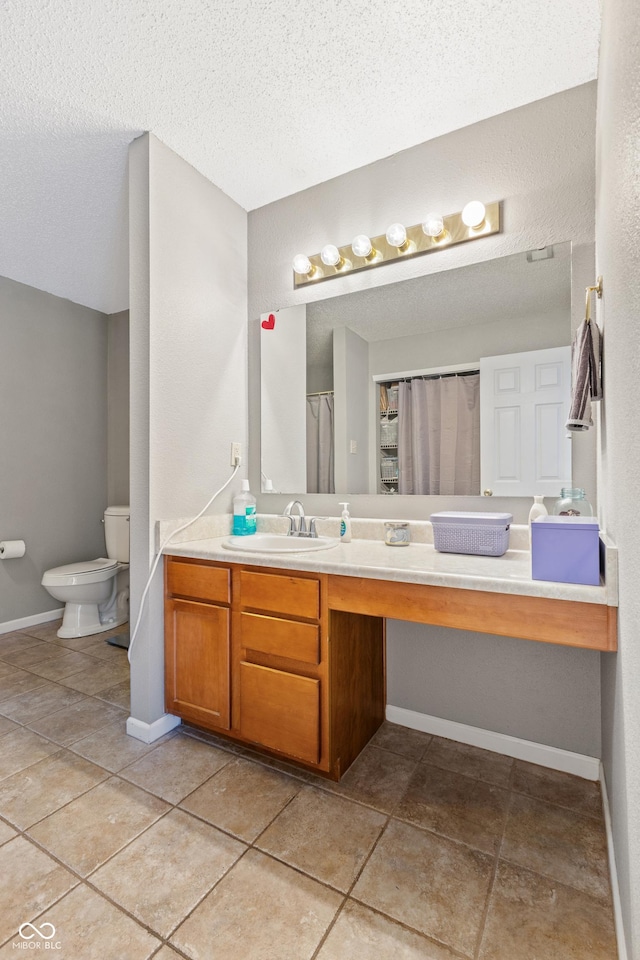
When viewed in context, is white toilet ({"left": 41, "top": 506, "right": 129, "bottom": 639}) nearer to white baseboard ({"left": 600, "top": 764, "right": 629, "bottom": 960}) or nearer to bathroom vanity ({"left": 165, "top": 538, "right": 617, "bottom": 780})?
bathroom vanity ({"left": 165, "top": 538, "right": 617, "bottom": 780})

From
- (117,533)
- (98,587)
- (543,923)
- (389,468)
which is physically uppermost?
(389,468)

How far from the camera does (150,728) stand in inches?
73.8

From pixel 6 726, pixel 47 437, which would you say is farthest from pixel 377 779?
pixel 47 437

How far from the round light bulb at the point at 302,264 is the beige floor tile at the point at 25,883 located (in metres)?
2.34

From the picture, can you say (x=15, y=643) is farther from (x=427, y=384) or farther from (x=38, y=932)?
(x=427, y=384)

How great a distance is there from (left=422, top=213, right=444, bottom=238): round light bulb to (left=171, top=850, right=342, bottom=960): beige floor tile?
2.22 metres

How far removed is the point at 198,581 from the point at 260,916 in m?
1.03

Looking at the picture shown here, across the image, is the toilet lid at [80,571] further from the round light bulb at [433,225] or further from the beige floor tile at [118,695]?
the round light bulb at [433,225]

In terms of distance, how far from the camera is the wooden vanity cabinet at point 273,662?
61.6 inches

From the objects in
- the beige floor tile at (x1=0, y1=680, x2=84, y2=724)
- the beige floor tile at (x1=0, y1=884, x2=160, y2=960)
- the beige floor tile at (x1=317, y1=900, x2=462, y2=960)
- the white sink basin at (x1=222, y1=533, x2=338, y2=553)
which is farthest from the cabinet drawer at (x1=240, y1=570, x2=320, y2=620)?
the beige floor tile at (x1=0, y1=680, x2=84, y2=724)

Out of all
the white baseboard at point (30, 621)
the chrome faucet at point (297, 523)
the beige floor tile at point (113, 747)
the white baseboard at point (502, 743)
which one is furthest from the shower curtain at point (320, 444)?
the white baseboard at point (30, 621)

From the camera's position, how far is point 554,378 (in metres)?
1.69

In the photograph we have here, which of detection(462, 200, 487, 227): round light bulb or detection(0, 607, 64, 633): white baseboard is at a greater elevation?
detection(462, 200, 487, 227): round light bulb

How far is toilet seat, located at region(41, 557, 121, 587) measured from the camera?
2.96m
